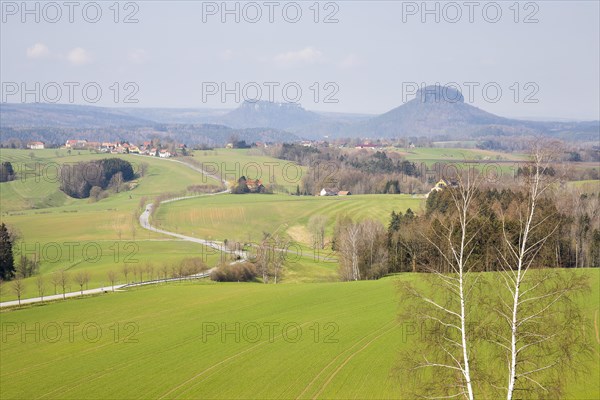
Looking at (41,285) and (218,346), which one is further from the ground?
(218,346)

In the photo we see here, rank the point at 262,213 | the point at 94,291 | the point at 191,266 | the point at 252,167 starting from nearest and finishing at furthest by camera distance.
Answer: the point at 94,291 < the point at 191,266 < the point at 262,213 < the point at 252,167

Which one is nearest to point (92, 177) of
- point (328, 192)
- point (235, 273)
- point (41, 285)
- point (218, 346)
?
point (328, 192)

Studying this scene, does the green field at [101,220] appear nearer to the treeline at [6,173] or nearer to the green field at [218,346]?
the treeline at [6,173]

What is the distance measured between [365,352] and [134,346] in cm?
1166

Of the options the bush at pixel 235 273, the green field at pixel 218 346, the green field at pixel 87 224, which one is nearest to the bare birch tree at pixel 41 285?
the green field at pixel 87 224

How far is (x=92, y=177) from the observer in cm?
13512

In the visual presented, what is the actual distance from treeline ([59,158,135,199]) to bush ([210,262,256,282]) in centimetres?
7582

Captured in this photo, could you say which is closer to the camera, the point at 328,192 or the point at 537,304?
the point at 537,304

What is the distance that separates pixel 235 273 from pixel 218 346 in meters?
30.0

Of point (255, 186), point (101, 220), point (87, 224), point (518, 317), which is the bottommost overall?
point (87, 224)

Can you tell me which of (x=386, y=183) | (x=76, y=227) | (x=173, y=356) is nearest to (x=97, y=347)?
(x=173, y=356)

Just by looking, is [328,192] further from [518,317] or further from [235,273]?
[518,317]

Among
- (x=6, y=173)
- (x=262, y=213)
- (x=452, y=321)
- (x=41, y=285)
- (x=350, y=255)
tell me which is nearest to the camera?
(x=452, y=321)

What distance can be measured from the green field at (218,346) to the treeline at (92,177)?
90.9 meters
